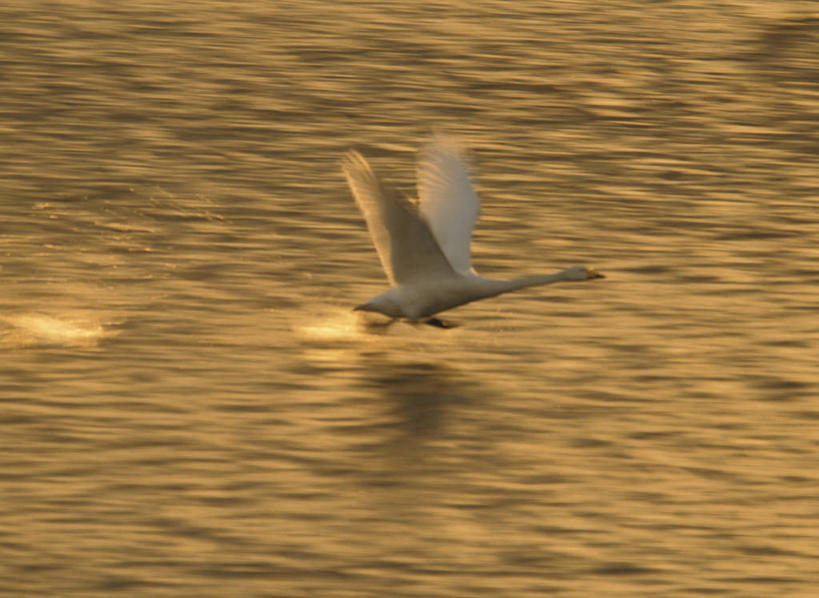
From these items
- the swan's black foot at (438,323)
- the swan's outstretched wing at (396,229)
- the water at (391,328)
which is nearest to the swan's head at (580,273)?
the water at (391,328)

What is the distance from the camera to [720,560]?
12.6 m

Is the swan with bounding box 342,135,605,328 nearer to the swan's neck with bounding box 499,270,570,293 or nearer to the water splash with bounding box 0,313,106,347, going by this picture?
the swan's neck with bounding box 499,270,570,293

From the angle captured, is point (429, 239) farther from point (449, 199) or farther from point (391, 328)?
point (391, 328)

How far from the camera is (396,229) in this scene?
14328mm

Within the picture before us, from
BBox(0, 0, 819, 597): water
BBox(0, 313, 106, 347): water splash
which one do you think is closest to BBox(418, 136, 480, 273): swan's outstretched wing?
BBox(0, 0, 819, 597): water

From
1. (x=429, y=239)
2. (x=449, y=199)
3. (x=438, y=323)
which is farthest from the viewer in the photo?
(x=449, y=199)

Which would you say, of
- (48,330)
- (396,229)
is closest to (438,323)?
(396,229)

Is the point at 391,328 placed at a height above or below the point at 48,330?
below

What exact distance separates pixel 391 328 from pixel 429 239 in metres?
2.52

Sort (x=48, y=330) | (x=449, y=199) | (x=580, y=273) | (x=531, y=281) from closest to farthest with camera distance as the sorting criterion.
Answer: (x=531, y=281), (x=580, y=273), (x=449, y=199), (x=48, y=330)

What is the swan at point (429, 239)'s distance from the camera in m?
14.1

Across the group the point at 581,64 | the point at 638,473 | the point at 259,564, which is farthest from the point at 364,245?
the point at 581,64

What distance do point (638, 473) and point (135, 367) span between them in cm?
408

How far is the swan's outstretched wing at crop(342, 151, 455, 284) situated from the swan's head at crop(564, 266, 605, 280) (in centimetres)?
115
